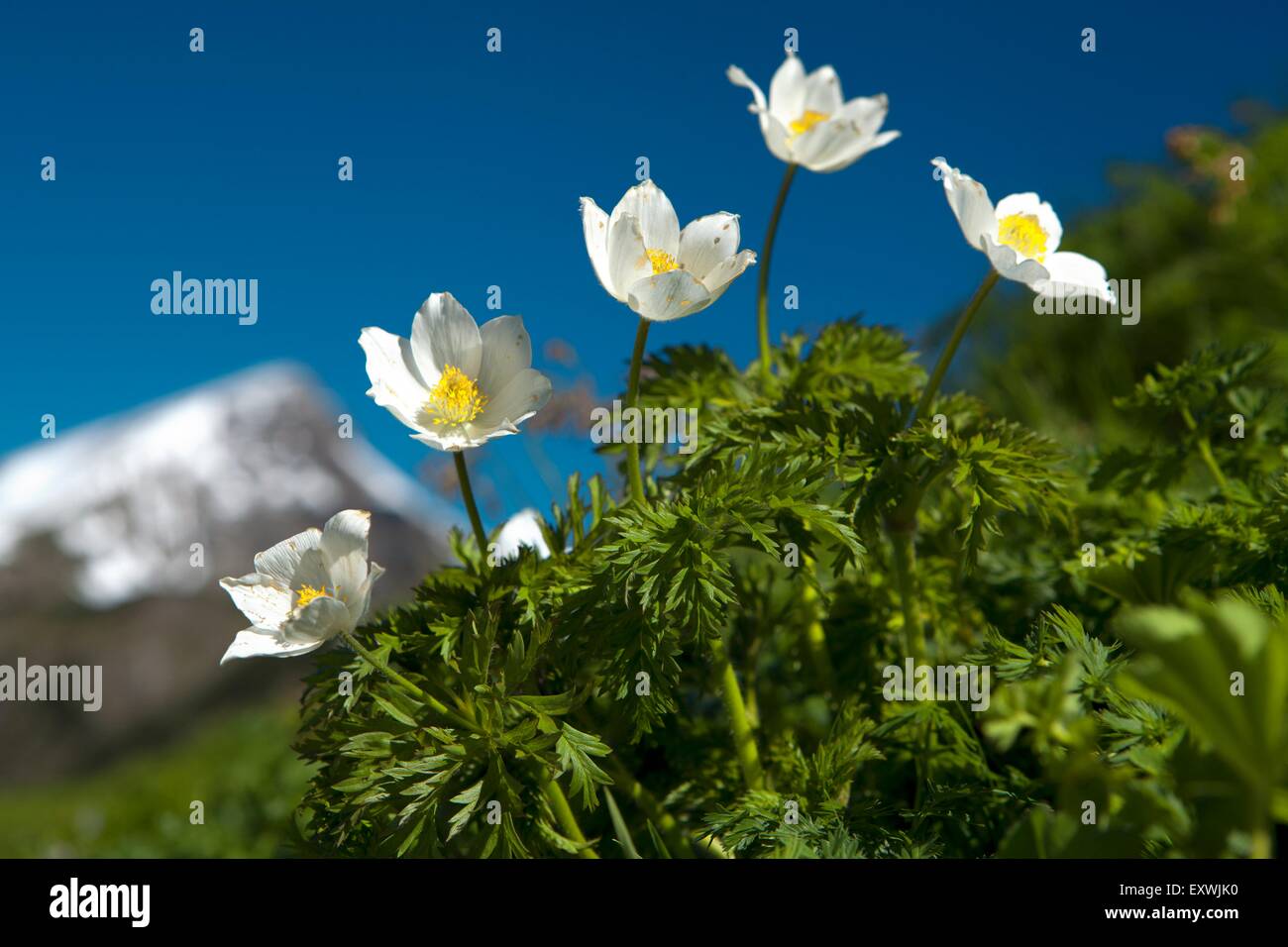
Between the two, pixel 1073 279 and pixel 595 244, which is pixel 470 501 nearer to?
pixel 595 244

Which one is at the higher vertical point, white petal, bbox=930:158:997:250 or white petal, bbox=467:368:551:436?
white petal, bbox=930:158:997:250

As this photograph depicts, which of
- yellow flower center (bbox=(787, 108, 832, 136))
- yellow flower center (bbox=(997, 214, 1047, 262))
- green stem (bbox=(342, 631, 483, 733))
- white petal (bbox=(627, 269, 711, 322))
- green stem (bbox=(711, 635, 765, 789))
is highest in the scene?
yellow flower center (bbox=(787, 108, 832, 136))

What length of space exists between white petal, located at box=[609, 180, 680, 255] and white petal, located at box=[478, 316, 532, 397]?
0.23 m

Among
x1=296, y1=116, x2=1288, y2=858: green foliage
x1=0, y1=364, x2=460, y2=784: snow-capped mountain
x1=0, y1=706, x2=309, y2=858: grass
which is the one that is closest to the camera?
x1=296, y1=116, x2=1288, y2=858: green foliage

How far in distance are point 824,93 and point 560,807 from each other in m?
1.26

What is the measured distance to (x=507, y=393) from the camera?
1420mm

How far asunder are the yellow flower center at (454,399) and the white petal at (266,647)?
1.20 feet

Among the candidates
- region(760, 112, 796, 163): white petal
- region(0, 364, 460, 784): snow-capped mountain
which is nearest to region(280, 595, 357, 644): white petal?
region(760, 112, 796, 163): white petal

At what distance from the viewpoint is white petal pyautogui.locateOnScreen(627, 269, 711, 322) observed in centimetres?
126

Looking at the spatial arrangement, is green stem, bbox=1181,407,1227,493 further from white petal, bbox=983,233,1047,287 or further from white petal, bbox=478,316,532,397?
white petal, bbox=478,316,532,397

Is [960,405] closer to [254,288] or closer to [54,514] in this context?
[254,288]

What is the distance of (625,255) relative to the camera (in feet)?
4.29

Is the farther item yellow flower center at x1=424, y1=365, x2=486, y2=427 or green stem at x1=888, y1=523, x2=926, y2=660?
green stem at x1=888, y1=523, x2=926, y2=660
